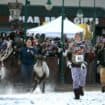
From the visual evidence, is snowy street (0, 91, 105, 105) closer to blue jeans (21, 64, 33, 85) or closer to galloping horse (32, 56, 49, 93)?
galloping horse (32, 56, 49, 93)

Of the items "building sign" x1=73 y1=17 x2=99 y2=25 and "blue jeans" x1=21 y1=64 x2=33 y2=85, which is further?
"building sign" x1=73 y1=17 x2=99 y2=25

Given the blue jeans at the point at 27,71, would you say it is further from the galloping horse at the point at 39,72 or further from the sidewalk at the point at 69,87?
the galloping horse at the point at 39,72

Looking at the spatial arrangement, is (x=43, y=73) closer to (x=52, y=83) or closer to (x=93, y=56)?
(x=52, y=83)

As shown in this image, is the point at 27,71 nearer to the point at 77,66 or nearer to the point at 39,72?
the point at 39,72

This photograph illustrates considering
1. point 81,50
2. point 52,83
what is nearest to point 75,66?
point 81,50

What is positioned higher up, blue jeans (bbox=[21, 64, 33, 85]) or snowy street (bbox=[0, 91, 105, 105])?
blue jeans (bbox=[21, 64, 33, 85])

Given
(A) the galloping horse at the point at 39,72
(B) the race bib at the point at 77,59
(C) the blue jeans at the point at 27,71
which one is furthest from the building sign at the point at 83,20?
(B) the race bib at the point at 77,59

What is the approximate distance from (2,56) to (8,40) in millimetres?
1589

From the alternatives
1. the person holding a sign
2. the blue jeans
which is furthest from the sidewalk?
the person holding a sign

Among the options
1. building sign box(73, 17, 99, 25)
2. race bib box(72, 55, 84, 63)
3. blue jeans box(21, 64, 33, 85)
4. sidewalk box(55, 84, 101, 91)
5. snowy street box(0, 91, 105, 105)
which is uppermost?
building sign box(73, 17, 99, 25)

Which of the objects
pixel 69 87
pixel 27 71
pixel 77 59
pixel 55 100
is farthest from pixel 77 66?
pixel 69 87

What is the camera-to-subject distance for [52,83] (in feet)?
68.3

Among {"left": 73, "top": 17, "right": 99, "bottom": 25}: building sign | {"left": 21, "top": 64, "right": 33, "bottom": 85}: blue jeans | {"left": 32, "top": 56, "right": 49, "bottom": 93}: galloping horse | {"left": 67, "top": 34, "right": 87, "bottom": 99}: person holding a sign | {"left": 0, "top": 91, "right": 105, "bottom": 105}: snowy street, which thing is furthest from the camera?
{"left": 73, "top": 17, "right": 99, "bottom": 25}: building sign

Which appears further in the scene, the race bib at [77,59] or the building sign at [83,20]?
the building sign at [83,20]
